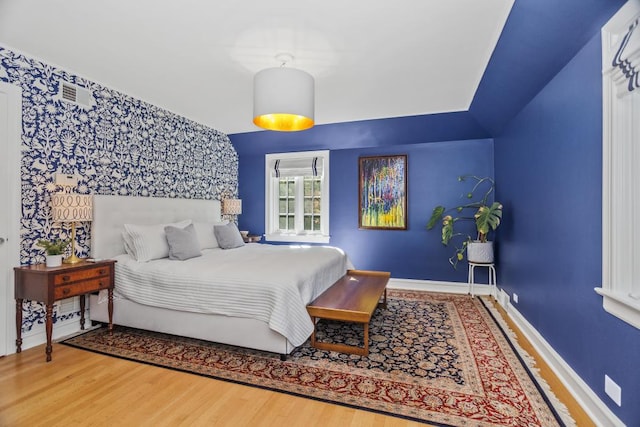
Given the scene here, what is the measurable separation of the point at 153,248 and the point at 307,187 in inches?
113

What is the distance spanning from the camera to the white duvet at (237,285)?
8.04ft

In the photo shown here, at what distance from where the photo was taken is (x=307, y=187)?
558 centimetres

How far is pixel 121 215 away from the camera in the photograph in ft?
11.3

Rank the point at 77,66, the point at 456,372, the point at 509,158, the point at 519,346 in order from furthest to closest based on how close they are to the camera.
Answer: the point at 509,158, the point at 77,66, the point at 519,346, the point at 456,372

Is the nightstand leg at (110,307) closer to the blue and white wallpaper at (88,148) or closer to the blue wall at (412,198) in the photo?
the blue and white wallpaper at (88,148)

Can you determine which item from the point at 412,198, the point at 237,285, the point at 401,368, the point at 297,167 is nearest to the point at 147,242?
the point at 237,285

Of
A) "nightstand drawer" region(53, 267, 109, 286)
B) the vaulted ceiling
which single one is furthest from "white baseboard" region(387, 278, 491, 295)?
"nightstand drawer" region(53, 267, 109, 286)

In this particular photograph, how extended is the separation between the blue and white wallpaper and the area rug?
114 cm

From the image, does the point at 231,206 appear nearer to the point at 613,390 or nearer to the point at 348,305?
the point at 348,305

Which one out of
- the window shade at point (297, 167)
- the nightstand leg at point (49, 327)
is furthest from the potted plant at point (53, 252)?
the window shade at point (297, 167)

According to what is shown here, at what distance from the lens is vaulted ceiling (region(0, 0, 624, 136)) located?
204cm

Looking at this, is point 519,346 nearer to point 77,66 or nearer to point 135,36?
point 135,36

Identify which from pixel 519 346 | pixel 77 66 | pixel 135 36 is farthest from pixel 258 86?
pixel 519 346

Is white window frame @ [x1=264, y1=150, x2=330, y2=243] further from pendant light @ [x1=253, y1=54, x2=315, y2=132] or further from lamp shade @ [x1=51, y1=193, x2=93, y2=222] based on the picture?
lamp shade @ [x1=51, y1=193, x2=93, y2=222]
